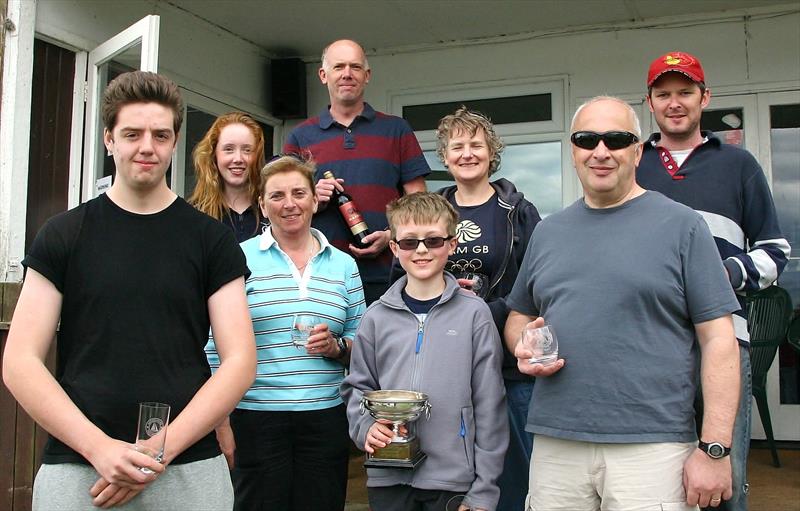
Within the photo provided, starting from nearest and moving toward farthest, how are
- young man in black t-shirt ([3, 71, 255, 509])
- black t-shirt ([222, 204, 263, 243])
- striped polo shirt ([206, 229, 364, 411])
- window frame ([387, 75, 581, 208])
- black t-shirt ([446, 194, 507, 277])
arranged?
young man in black t-shirt ([3, 71, 255, 509]) → striped polo shirt ([206, 229, 364, 411]) → black t-shirt ([446, 194, 507, 277]) → black t-shirt ([222, 204, 263, 243]) → window frame ([387, 75, 581, 208])

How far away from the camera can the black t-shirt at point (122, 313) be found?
70.6 inches

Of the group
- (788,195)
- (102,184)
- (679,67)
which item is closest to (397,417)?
(679,67)

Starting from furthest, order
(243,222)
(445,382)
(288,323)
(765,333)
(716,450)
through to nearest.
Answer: (765,333), (243,222), (288,323), (445,382), (716,450)

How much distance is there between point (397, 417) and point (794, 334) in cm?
393

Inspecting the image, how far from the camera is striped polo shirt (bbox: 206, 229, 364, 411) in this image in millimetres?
2566

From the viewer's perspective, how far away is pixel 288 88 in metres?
6.47

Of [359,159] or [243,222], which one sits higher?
[359,159]

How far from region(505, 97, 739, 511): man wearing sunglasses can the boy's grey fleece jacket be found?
0.78 ft

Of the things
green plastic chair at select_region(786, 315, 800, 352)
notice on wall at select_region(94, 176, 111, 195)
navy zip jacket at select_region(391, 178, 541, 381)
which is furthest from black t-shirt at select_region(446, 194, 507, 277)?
green plastic chair at select_region(786, 315, 800, 352)

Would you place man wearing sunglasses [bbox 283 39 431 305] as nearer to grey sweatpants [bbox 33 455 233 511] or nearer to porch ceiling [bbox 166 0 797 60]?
grey sweatpants [bbox 33 455 233 511]

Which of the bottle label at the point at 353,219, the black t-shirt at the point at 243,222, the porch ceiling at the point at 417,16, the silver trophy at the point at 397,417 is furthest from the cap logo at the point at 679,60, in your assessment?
the porch ceiling at the point at 417,16

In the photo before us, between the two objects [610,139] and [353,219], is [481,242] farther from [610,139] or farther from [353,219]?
[610,139]

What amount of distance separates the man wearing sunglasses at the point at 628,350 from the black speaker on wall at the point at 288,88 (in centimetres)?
466

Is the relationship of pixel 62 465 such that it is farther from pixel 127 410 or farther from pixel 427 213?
pixel 427 213
